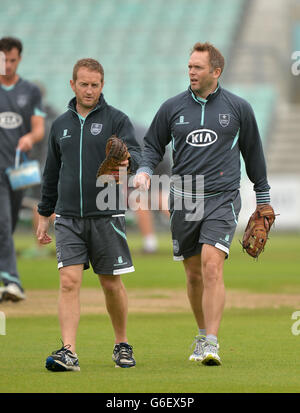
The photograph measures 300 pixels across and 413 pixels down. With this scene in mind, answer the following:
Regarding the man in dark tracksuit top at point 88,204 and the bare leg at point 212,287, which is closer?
the man in dark tracksuit top at point 88,204

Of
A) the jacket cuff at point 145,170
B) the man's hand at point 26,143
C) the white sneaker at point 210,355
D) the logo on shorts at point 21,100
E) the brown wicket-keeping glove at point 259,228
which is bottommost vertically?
the white sneaker at point 210,355

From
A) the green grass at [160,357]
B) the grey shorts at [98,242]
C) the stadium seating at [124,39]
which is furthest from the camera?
the stadium seating at [124,39]

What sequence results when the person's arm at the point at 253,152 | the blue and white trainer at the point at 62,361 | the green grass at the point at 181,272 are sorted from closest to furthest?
the blue and white trainer at the point at 62,361, the person's arm at the point at 253,152, the green grass at the point at 181,272

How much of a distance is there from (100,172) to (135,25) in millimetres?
31509

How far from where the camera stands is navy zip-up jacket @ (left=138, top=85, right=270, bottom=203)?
7.51 meters

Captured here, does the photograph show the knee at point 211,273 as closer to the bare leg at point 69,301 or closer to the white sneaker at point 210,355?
the white sneaker at point 210,355

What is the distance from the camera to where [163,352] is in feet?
25.6

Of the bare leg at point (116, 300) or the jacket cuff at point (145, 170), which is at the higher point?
the jacket cuff at point (145, 170)

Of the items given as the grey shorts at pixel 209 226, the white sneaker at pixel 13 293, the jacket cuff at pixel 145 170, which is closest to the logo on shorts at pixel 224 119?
the grey shorts at pixel 209 226

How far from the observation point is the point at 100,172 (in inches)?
278

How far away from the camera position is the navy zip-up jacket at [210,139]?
24.6 ft

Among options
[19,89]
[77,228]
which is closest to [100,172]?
[77,228]

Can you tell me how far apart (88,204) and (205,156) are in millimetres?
1000

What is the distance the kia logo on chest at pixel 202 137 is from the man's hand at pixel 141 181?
466mm
